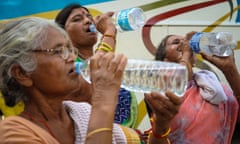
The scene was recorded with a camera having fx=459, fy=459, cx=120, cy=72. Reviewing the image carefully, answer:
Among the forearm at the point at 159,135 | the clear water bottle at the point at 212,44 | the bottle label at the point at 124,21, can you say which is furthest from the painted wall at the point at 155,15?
the forearm at the point at 159,135

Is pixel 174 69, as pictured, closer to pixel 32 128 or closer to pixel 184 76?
pixel 184 76

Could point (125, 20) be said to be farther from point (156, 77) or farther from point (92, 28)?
point (156, 77)

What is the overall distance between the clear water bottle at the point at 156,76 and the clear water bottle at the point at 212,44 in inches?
22.0

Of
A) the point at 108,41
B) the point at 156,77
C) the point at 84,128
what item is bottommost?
the point at 84,128

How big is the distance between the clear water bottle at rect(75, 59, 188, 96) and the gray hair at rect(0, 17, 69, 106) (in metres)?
0.18

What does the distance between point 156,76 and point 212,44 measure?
0.88 m

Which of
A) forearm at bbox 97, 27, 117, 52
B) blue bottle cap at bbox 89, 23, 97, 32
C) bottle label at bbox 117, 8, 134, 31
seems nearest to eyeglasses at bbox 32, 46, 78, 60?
forearm at bbox 97, 27, 117, 52

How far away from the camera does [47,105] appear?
59.7 inches

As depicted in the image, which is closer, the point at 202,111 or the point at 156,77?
the point at 156,77

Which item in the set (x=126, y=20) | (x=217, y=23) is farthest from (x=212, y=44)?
(x=217, y=23)

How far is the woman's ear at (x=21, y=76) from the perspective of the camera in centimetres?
147

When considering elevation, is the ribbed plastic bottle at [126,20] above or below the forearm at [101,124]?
above

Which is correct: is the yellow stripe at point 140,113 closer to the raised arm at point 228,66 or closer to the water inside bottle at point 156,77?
the raised arm at point 228,66

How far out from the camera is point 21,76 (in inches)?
58.2
